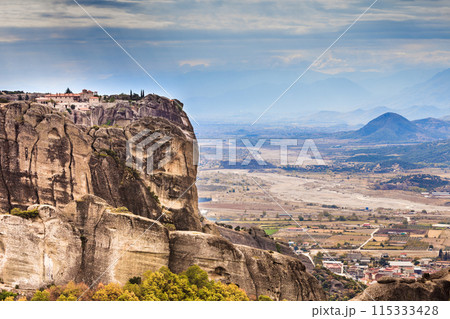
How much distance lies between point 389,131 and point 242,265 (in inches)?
2907

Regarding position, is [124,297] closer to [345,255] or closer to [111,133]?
[111,133]

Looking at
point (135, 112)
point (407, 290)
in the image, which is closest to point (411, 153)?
point (135, 112)

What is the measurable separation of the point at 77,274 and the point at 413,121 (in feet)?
271

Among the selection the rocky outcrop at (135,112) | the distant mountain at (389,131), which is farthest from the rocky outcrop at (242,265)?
the distant mountain at (389,131)

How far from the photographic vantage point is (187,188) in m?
21.7

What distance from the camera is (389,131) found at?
87438 mm

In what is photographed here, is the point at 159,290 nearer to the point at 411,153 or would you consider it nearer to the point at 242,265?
the point at 242,265

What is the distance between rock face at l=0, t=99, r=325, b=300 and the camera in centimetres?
1609

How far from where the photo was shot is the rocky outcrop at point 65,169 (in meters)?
18.9

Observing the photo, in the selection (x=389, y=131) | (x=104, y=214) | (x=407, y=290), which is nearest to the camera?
(x=407, y=290)

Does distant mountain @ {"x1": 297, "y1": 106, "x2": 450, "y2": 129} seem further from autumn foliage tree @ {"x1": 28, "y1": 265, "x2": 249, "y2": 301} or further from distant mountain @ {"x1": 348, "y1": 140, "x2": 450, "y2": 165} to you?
autumn foliage tree @ {"x1": 28, "y1": 265, "x2": 249, "y2": 301}

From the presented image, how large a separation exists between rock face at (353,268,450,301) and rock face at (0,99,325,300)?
3.56 metres
